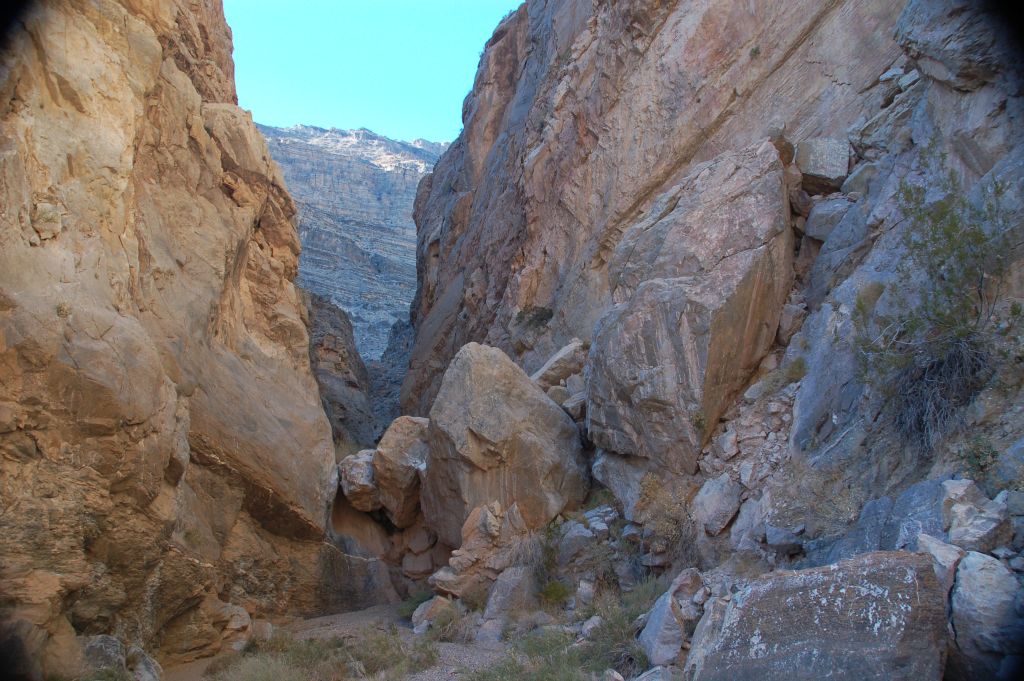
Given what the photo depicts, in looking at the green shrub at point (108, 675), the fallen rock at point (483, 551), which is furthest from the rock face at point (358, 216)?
the green shrub at point (108, 675)

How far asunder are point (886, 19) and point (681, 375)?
8185mm

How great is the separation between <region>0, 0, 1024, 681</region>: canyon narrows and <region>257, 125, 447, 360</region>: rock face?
67.1 ft

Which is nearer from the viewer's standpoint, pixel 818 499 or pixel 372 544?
pixel 818 499

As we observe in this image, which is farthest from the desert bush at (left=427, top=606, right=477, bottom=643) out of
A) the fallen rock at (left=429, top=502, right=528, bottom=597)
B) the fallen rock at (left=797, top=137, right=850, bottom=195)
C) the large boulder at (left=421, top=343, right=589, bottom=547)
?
the fallen rock at (left=797, top=137, right=850, bottom=195)

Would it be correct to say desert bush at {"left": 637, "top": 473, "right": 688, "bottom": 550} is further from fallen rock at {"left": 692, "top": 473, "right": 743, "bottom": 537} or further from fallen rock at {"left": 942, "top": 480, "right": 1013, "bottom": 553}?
fallen rock at {"left": 942, "top": 480, "right": 1013, "bottom": 553}

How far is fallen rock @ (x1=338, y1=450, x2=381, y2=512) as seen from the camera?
679 inches

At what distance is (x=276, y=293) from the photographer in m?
17.1

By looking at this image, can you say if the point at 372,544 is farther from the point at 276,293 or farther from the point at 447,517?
the point at 276,293

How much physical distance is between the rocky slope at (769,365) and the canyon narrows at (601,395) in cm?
5

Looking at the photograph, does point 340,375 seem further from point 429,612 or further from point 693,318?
point 693,318

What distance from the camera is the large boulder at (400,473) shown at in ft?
55.3

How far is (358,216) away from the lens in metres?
75.9

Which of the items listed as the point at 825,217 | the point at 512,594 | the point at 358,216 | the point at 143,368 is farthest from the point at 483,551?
the point at 358,216

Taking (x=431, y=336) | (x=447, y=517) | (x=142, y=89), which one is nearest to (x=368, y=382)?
Result: (x=431, y=336)
